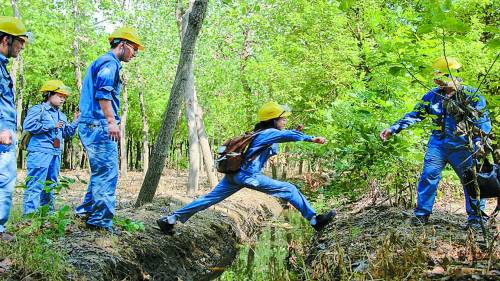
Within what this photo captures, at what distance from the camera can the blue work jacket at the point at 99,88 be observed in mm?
5020

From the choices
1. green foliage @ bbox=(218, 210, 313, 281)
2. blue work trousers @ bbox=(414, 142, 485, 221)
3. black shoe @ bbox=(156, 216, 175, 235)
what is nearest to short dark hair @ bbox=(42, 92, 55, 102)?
black shoe @ bbox=(156, 216, 175, 235)

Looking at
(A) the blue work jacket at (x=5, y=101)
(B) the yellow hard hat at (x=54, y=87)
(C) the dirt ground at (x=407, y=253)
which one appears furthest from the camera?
(B) the yellow hard hat at (x=54, y=87)

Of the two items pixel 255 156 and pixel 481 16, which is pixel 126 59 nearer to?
pixel 255 156

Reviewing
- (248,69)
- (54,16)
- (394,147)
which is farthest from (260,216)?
(54,16)

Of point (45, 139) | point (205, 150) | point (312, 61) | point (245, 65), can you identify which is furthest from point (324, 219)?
point (245, 65)

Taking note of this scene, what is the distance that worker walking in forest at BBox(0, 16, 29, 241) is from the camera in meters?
4.26

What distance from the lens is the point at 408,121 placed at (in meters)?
5.59

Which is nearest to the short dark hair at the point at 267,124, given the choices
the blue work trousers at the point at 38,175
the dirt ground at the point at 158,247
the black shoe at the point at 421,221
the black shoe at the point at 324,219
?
the black shoe at the point at 324,219

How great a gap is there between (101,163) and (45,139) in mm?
1643

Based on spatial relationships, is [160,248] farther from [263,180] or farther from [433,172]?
[433,172]

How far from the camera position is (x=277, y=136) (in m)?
5.77

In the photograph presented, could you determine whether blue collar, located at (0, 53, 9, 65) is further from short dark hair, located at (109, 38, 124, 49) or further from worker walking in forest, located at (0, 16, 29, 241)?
short dark hair, located at (109, 38, 124, 49)

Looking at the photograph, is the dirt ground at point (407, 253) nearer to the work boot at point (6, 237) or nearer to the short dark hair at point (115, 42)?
the work boot at point (6, 237)

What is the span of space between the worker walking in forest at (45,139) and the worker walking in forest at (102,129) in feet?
3.55
